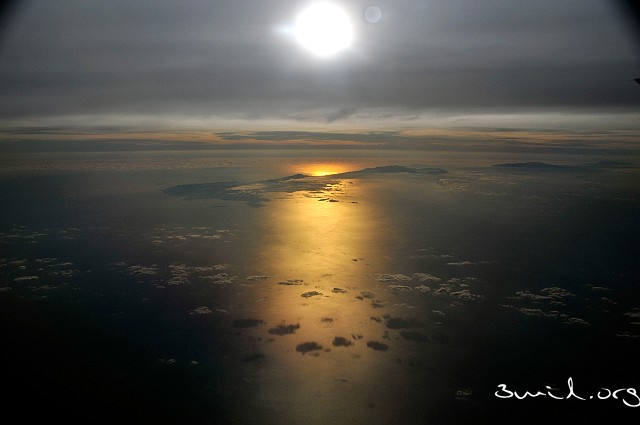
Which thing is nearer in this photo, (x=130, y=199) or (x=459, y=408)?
(x=459, y=408)

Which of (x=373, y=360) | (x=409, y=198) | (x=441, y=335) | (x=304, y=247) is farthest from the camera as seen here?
(x=409, y=198)

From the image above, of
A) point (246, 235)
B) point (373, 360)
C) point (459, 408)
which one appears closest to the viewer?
point (459, 408)

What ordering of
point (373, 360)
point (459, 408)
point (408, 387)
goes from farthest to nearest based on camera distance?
point (373, 360), point (408, 387), point (459, 408)

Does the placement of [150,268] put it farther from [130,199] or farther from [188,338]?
[130,199]

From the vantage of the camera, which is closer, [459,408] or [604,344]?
[459,408]

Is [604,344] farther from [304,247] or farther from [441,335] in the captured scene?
[304,247]

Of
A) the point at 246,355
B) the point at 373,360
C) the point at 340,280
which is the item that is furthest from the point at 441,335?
the point at 340,280

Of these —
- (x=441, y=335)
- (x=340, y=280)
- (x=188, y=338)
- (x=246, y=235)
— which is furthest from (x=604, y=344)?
(x=246, y=235)

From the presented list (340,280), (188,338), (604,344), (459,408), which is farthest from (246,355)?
(604,344)

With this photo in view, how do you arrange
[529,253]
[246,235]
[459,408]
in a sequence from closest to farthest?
[459,408] < [529,253] < [246,235]
